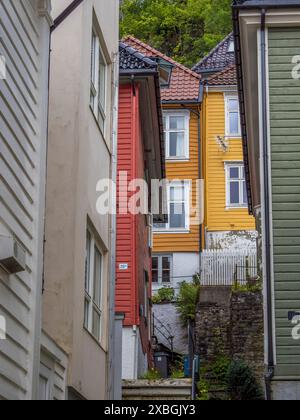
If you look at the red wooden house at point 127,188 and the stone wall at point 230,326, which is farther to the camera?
the stone wall at point 230,326

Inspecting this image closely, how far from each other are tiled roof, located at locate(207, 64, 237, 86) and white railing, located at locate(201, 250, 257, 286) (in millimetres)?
8734

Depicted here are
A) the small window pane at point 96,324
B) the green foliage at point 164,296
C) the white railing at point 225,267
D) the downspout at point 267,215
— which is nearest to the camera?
the small window pane at point 96,324

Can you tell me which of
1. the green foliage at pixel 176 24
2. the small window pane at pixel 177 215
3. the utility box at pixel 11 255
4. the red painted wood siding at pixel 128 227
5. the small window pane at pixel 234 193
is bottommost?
the utility box at pixel 11 255

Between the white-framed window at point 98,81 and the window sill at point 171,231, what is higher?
the window sill at point 171,231

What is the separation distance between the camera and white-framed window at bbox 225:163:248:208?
1474 inches

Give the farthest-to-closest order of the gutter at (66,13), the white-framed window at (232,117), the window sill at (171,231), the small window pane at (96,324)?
the white-framed window at (232,117) → the window sill at (171,231) → the small window pane at (96,324) → the gutter at (66,13)

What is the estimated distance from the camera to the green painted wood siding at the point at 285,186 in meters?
14.3

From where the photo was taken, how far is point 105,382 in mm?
14547

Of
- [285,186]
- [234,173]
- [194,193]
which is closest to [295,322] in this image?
[285,186]

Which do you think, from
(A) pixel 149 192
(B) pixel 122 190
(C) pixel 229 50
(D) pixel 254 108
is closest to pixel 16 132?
(D) pixel 254 108

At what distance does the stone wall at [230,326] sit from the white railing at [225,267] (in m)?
2.23

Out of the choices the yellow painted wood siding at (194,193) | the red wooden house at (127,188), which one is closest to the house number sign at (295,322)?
the red wooden house at (127,188)

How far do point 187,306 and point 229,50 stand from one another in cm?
1434

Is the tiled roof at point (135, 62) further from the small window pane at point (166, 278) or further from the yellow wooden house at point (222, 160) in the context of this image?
the small window pane at point (166, 278)
